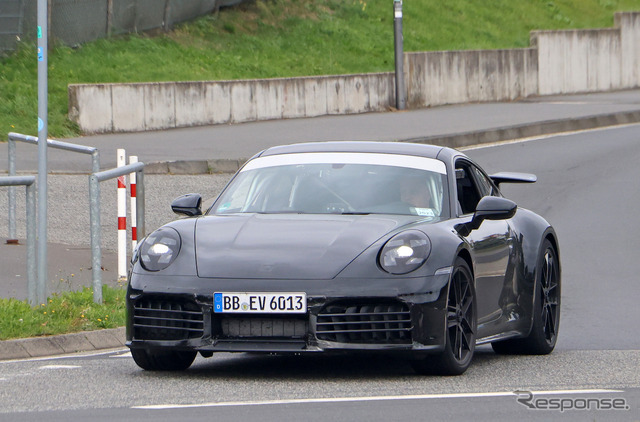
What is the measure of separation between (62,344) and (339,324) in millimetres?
2685

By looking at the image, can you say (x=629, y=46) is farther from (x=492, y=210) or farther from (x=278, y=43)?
(x=492, y=210)

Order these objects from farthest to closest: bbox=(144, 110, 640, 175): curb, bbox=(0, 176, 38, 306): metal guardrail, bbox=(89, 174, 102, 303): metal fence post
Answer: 1. bbox=(144, 110, 640, 175): curb
2. bbox=(89, 174, 102, 303): metal fence post
3. bbox=(0, 176, 38, 306): metal guardrail

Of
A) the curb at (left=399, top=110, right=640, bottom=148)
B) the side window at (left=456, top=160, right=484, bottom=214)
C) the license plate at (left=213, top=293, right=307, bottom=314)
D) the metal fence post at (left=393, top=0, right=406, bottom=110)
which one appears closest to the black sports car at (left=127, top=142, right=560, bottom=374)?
the license plate at (left=213, top=293, right=307, bottom=314)

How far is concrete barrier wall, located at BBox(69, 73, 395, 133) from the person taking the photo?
25547 mm

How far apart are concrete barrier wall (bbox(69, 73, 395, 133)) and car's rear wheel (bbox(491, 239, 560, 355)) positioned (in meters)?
16.9

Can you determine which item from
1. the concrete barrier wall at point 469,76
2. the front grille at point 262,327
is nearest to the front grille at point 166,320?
the front grille at point 262,327

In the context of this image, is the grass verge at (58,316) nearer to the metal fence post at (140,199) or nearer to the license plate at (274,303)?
the metal fence post at (140,199)

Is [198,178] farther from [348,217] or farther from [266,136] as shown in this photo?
[348,217]

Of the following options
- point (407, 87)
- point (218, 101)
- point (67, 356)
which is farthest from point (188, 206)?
point (407, 87)

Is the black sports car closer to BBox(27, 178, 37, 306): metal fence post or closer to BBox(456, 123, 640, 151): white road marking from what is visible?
BBox(27, 178, 37, 306): metal fence post

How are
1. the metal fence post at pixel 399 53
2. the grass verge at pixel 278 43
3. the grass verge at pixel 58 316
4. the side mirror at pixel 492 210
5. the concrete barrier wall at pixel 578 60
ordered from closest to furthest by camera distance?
the side mirror at pixel 492 210, the grass verge at pixel 58 316, the grass verge at pixel 278 43, the metal fence post at pixel 399 53, the concrete barrier wall at pixel 578 60

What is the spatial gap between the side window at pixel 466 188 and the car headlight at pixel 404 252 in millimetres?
1232

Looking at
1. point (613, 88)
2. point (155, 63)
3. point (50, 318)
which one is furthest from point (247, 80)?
point (50, 318)

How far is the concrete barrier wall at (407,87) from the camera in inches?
1024
